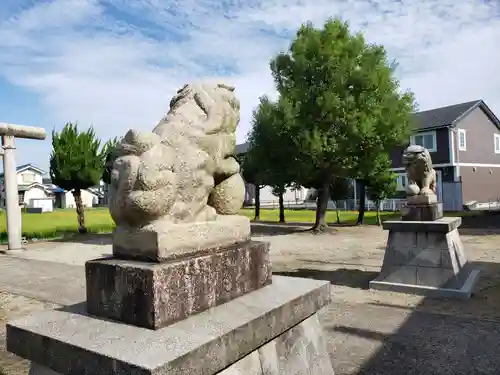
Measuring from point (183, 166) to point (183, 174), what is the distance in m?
0.06

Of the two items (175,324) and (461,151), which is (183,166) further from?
(461,151)

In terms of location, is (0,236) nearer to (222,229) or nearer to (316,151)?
(316,151)

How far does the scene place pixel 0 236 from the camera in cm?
1952

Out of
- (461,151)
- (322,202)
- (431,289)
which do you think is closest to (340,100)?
(322,202)

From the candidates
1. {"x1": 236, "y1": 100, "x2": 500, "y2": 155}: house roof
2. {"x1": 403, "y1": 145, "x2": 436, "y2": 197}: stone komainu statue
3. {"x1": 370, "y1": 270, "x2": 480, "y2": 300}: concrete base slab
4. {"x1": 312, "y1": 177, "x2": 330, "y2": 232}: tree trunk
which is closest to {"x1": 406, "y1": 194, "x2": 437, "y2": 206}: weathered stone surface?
{"x1": 403, "y1": 145, "x2": 436, "y2": 197}: stone komainu statue

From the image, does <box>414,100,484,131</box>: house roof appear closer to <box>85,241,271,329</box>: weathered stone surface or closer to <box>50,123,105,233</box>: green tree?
<box>50,123,105,233</box>: green tree

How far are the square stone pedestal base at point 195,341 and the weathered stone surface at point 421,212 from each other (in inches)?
208

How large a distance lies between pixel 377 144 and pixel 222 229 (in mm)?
14450

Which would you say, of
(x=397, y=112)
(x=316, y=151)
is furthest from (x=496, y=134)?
(x=316, y=151)

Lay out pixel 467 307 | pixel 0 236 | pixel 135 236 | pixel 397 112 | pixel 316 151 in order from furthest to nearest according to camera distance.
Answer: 1. pixel 0 236
2. pixel 397 112
3. pixel 316 151
4. pixel 467 307
5. pixel 135 236

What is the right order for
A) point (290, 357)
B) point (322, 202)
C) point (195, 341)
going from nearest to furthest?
point (195, 341) → point (290, 357) → point (322, 202)

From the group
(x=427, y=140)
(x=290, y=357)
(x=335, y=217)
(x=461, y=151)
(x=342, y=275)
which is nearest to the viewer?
(x=290, y=357)

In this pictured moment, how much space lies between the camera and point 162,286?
227 cm

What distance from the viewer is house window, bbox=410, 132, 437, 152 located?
2821 cm
